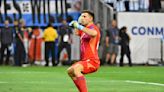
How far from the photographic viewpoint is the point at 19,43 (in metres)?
28.0

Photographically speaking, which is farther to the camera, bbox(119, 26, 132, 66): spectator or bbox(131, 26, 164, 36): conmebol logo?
bbox(131, 26, 164, 36): conmebol logo

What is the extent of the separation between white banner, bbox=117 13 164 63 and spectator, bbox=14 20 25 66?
5201mm

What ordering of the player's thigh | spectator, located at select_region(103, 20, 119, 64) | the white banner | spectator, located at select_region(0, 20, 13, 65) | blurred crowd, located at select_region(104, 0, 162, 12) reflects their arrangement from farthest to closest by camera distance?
blurred crowd, located at select_region(104, 0, 162, 12) < the white banner < spectator, located at select_region(103, 20, 119, 64) < spectator, located at select_region(0, 20, 13, 65) < the player's thigh

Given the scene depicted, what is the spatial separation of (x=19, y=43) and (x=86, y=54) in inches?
670

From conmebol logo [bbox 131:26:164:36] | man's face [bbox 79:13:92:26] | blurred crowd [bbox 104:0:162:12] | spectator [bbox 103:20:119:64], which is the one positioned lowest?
spectator [bbox 103:20:119:64]

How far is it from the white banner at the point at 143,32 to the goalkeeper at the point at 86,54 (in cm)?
1895

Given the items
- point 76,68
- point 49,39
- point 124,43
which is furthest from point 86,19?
point 124,43

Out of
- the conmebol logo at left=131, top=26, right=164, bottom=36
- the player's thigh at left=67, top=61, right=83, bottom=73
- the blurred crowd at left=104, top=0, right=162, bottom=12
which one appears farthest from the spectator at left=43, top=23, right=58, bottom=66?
the player's thigh at left=67, top=61, right=83, bottom=73

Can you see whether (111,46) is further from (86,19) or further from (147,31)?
(86,19)

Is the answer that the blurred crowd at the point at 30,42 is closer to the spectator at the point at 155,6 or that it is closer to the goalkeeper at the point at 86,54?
the spectator at the point at 155,6

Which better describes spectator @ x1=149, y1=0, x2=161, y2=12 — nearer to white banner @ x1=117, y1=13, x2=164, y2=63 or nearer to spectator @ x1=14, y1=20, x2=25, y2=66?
white banner @ x1=117, y1=13, x2=164, y2=63

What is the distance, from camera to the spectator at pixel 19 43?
91.6 ft

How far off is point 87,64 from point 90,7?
62.5 feet

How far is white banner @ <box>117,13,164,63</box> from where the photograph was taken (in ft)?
99.3
